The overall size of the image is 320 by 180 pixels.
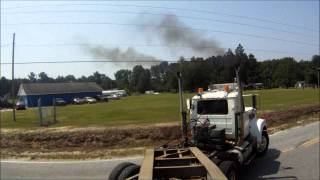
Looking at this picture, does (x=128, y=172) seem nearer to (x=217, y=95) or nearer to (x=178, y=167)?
(x=178, y=167)

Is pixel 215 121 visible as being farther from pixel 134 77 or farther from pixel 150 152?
pixel 134 77

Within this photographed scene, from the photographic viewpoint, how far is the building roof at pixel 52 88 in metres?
96.1

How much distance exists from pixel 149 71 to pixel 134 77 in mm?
8866

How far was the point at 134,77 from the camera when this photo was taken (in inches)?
6826

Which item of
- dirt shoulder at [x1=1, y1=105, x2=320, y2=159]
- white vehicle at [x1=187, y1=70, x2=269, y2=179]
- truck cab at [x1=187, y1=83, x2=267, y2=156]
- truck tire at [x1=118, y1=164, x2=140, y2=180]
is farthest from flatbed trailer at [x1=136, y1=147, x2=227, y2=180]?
dirt shoulder at [x1=1, y1=105, x2=320, y2=159]

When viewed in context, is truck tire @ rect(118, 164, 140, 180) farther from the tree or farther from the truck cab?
the tree

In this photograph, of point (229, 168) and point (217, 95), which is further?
point (217, 95)

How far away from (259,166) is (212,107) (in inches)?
88.1

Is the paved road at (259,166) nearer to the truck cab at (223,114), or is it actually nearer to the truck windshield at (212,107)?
the truck cab at (223,114)

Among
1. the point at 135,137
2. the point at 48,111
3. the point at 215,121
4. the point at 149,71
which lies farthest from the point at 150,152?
the point at 149,71

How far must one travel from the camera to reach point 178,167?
8227mm

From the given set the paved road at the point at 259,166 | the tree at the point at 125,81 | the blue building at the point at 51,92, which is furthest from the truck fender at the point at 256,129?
the tree at the point at 125,81

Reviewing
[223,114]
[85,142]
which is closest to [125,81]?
[85,142]

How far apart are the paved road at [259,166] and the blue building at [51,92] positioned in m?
75.0
